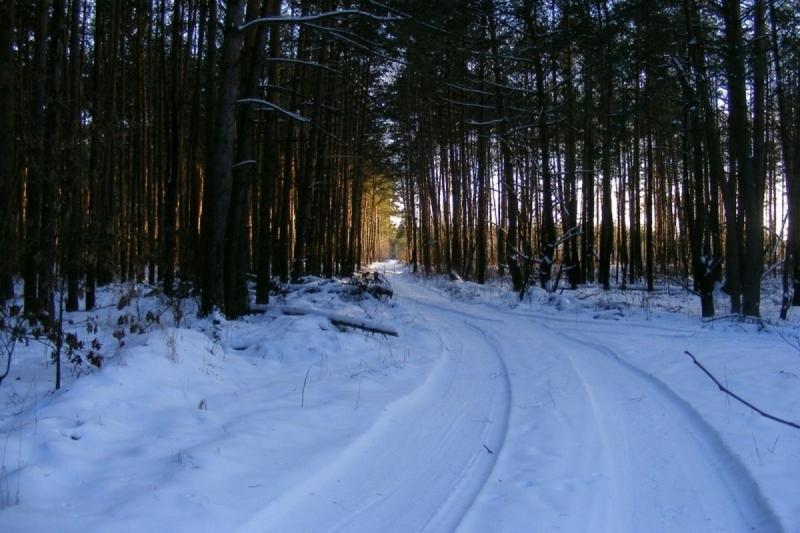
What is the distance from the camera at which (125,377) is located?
524cm

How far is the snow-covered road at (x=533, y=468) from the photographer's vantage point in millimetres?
3170

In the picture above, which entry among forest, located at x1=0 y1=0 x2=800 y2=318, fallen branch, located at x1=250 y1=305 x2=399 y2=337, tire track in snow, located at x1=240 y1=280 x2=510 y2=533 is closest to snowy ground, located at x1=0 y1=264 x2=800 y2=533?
tire track in snow, located at x1=240 y1=280 x2=510 y2=533

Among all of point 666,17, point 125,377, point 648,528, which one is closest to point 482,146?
point 666,17

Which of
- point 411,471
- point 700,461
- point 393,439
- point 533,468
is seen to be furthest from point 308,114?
point 700,461

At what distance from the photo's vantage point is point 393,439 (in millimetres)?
4555

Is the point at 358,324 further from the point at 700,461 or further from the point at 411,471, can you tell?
the point at 700,461

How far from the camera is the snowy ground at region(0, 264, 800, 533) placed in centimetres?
316

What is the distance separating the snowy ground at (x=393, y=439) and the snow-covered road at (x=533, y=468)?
0.06 ft

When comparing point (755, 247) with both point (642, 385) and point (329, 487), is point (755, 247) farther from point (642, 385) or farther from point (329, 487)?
point (329, 487)

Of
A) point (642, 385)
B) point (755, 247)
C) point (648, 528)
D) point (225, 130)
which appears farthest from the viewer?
point (755, 247)

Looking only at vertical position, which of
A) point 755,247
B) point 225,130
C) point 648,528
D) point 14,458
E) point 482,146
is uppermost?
point 482,146

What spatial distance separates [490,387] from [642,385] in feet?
5.48

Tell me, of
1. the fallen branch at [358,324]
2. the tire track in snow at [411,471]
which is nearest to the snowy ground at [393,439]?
the tire track in snow at [411,471]

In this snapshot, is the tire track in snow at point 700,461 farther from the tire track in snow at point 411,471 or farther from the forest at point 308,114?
the forest at point 308,114
